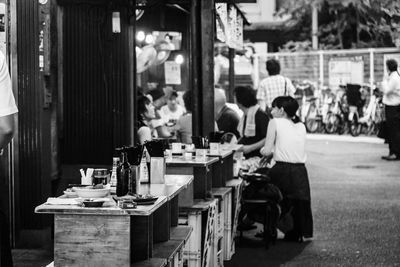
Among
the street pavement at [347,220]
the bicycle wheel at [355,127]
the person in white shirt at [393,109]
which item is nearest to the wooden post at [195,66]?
the street pavement at [347,220]

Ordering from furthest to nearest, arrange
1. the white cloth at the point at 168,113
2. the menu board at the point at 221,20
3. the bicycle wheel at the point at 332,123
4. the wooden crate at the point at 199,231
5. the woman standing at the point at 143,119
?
the bicycle wheel at the point at 332,123 → the white cloth at the point at 168,113 → the menu board at the point at 221,20 → the woman standing at the point at 143,119 → the wooden crate at the point at 199,231

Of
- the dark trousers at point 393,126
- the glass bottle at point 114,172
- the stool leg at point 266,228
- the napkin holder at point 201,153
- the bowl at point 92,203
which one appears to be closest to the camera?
the bowl at point 92,203

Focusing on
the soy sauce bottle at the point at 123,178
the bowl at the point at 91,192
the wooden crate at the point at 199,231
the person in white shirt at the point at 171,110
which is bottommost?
the wooden crate at the point at 199,231

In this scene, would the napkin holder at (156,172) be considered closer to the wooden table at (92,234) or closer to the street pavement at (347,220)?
the wooden table at (92,234)

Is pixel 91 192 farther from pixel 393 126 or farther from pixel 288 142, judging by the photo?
pixel 393 126

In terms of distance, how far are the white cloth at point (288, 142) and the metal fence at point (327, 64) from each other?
1810 centimetres

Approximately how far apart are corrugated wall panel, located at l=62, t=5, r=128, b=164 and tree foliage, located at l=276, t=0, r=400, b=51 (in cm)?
2139

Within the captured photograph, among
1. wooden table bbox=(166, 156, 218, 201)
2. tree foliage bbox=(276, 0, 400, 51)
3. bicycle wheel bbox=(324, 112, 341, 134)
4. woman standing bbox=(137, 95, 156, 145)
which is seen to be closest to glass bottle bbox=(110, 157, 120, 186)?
wooden table bbox=(166, 156, 218, 201)

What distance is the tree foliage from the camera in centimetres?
3525

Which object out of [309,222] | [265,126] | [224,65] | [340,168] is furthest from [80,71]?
[224,65]

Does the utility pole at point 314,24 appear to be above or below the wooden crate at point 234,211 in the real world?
above

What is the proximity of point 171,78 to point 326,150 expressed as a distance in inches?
231

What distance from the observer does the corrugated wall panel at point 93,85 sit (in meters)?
14.1

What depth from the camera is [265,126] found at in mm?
12195
